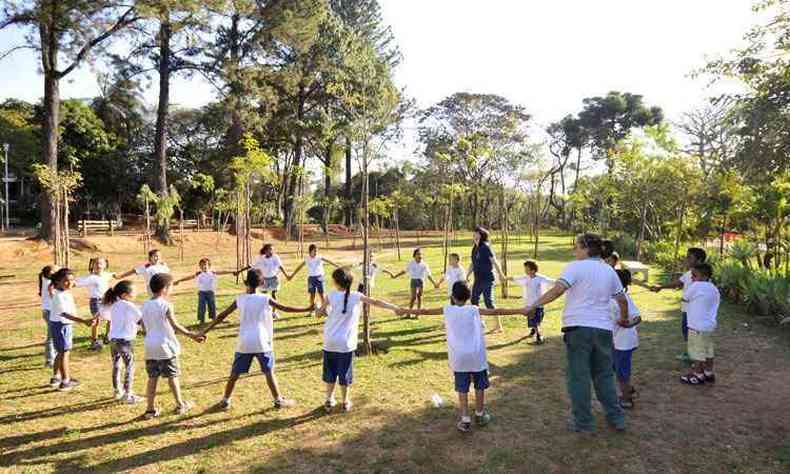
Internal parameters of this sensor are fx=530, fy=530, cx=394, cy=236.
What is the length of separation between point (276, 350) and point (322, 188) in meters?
54.5

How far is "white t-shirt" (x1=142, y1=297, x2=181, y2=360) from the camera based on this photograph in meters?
5.46

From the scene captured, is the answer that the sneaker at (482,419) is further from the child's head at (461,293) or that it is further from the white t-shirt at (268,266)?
the white t-shirt at (268,266)

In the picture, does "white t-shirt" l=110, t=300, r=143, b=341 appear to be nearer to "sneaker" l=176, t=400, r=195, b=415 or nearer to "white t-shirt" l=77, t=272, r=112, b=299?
"sneaker" l=176, t=400, r=195, b=415

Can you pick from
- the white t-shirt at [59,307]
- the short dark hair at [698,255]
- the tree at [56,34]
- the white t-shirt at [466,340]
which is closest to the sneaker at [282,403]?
the white t-shirt at [466,340]

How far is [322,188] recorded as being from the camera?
62031mm

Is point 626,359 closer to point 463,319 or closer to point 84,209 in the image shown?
point 463,319

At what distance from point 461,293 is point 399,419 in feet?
5.14

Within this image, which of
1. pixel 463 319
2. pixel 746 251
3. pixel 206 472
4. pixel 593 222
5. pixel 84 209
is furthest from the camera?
pixel 84 209

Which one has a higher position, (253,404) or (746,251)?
(746,251)

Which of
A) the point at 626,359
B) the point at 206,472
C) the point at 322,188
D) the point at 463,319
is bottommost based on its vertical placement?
the point at 206,472

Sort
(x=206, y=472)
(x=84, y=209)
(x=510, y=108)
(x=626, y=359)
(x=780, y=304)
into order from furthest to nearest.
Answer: (x=510, y=108)
(x=84, y=209)
(x=780, y=304)
(x=626, y=359)
(x=206, y=472)

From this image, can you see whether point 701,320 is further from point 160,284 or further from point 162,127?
point 162,127

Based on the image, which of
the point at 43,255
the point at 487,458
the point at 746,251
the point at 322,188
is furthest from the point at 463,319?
the point at 322,188

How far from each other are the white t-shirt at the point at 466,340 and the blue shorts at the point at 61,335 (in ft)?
15.5
